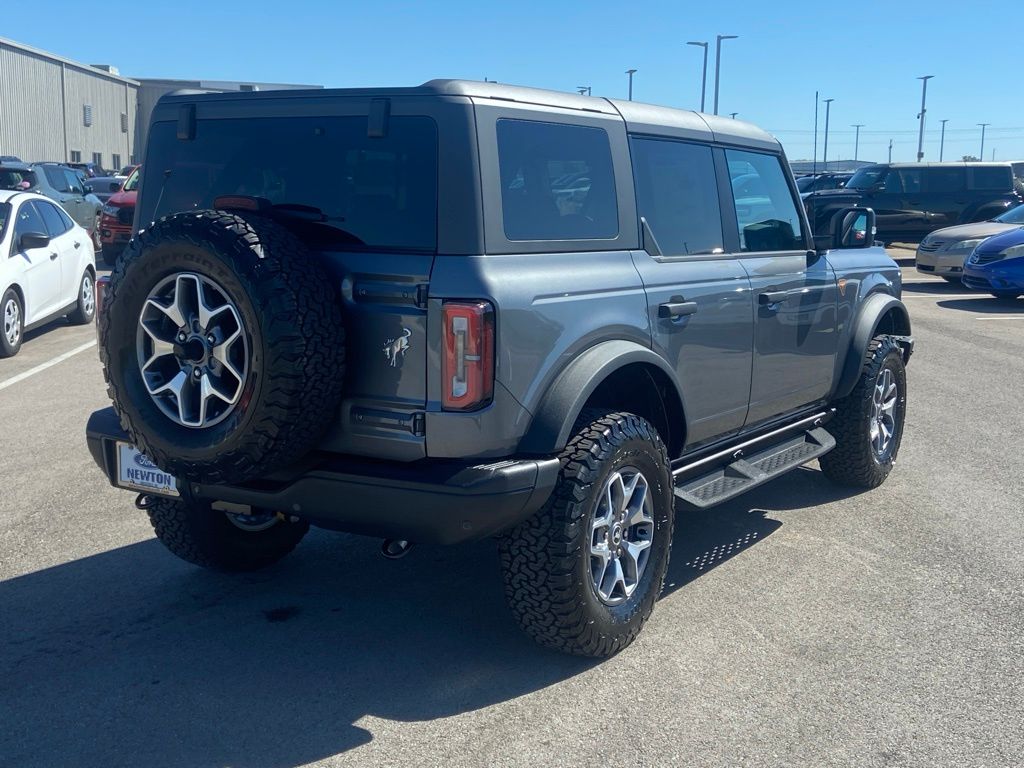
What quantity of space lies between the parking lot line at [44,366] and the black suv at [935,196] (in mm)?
16993

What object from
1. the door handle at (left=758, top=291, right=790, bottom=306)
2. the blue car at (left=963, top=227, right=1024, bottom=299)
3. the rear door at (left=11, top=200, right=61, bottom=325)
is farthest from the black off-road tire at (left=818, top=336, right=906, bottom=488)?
the blue car at (left=963, top=227, right=1024, bottom=299)

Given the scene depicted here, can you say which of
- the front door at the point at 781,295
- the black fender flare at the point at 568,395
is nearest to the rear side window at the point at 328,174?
the black fender flare at the point at 568,395

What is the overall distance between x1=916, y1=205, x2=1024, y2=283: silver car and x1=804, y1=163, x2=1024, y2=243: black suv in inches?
170

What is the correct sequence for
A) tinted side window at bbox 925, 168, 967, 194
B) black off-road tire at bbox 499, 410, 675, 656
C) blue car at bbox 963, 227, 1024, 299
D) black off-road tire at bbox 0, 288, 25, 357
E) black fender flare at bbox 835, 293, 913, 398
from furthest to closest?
1. tinted side window at bbox 925, 168, 967, 194
2. blue car at bbox 963, 227, 1024, 299
3. black off-road tire at bbox 0, 288, 25, 357
4. black fender flare at bbox 835, 293, 913, 398
5. black off-road tire at bbox 499, 410, 675, 656

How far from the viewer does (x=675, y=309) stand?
14.9 ft

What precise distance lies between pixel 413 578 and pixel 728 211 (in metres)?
2.32

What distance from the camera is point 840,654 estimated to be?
13.9ft

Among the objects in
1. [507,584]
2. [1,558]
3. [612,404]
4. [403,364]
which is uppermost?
[403,364]

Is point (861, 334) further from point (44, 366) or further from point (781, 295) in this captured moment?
point (44, 366)

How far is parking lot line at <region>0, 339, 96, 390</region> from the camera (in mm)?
9608

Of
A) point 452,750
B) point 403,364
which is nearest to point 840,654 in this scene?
point 452,750

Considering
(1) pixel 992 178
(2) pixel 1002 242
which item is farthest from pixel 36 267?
(1) pixel 992 178

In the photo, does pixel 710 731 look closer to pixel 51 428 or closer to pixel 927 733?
pixel 927 733

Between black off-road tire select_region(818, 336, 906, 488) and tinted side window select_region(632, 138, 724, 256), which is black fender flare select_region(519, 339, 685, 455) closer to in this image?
tinted side window select_region(632, 138, 724, 256)
